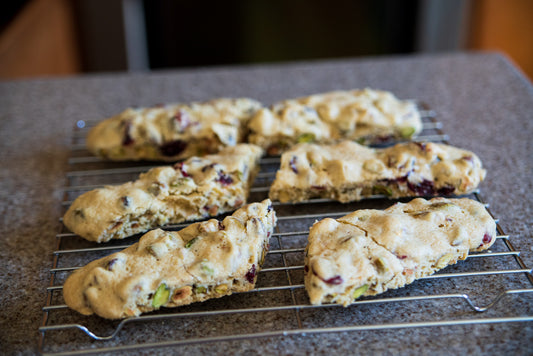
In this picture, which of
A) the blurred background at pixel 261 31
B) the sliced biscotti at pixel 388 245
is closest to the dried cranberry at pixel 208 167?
the sliced biscotti at pixel 388 245

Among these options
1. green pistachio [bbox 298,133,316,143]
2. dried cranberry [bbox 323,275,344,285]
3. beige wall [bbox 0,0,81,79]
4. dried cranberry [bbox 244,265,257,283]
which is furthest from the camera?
beige wall [bbox 0,0,81,79]

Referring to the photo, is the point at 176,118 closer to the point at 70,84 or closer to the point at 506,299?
the point at 70,84

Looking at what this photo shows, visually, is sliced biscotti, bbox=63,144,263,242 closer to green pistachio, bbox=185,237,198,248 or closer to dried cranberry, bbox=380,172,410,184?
green pistachio, bbox=185,237,198,248

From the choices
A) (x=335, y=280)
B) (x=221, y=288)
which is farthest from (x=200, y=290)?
(x=335, y=280)

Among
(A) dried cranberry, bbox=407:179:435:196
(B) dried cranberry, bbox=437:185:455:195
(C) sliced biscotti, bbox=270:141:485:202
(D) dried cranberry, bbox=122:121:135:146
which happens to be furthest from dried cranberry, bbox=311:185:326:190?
(D) dried cranberry, bbox=122:121:135:146

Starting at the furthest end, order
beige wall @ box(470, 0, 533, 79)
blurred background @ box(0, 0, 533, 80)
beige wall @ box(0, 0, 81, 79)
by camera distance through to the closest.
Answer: blurred background @ box(0, 0, 533, 80)
beige wall @ box(470, 0, 533, 79)
beige wall @ box(0, 0, 81, 79)

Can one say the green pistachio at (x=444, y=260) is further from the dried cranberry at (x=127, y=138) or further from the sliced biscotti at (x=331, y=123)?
the dried cranberry at (x=127, y=138)

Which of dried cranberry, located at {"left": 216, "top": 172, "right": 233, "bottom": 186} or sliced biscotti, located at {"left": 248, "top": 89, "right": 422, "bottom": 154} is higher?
sliced biscotti, located at {"left": 248, "top": 89, "right": 422, "bottom": 154}
